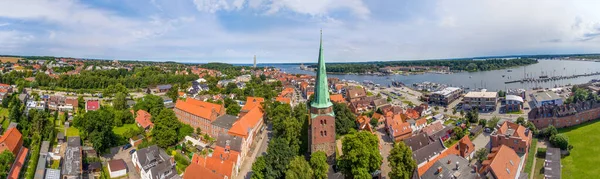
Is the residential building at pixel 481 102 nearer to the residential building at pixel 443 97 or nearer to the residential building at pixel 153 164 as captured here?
the residential building at pixel 443 97

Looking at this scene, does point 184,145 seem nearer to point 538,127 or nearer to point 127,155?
point 127,155

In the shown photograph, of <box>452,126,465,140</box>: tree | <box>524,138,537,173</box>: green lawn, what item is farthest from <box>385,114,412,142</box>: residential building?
<box>524,138,537,173</box>: green lawn

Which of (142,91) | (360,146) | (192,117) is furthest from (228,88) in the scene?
(360,146)

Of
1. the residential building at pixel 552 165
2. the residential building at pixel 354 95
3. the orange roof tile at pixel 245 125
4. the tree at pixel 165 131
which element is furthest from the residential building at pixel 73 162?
the residential building at pixel 354 95

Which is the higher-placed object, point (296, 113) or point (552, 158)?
point (296, 113)

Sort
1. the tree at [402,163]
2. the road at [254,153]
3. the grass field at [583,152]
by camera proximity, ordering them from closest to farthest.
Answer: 1. the tree at [402,163]
2. the grass field at [583,152]
3. the road at [254,153]

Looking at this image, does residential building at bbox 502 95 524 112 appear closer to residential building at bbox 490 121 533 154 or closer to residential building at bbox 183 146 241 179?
residential building at bbox 490 121 533 154
